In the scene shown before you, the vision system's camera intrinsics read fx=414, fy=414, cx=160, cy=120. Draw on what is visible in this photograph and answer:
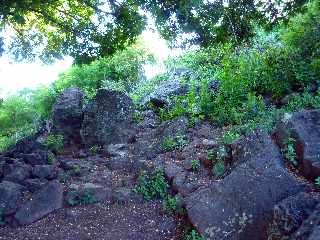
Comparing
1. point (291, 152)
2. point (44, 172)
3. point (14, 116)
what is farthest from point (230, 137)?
point (14, 116)

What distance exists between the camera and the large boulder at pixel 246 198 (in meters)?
6.14

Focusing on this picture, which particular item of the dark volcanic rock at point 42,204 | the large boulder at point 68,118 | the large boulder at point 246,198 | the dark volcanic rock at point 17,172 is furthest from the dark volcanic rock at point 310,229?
the large boulder at point 68,118

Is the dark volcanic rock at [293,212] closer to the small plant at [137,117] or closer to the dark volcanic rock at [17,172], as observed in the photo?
the dark volcanic rock at [17,172]

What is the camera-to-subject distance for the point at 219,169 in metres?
7.86

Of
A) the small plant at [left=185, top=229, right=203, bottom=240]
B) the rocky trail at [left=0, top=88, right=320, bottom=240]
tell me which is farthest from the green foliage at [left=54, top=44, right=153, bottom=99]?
the small plant at [left=185, top=229, right=203, bottom=240]

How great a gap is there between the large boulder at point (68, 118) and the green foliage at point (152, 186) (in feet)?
10.7

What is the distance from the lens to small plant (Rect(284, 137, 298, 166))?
697 cm

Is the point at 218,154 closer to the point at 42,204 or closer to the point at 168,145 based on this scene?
the point at 168,145

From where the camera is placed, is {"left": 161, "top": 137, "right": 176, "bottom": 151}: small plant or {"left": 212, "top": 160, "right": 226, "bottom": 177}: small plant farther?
{"left": 161, "top": 137, "right": 176, "bottom": 151}: small plant

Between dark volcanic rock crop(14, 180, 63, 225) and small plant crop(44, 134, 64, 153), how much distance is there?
8.17 feet

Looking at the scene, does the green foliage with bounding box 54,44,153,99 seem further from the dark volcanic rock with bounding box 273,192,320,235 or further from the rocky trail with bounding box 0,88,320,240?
the dark volcanic rock with bounding box 273,192,320,235

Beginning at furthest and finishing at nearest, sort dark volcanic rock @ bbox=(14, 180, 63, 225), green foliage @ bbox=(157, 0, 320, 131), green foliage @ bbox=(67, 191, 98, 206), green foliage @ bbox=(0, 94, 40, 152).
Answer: green foliage @ bbox=(0, 94, 40, 152), green foliage @ bbox=(157, 0, 320, 131), green foliage @ bbox=(67, 191, 98, 206), dark volcanic rock @ bbox=(14, 180, 63, 225)

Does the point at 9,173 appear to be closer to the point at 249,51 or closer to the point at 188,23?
the point at 188,23

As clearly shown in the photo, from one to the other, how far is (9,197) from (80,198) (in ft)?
4.46
